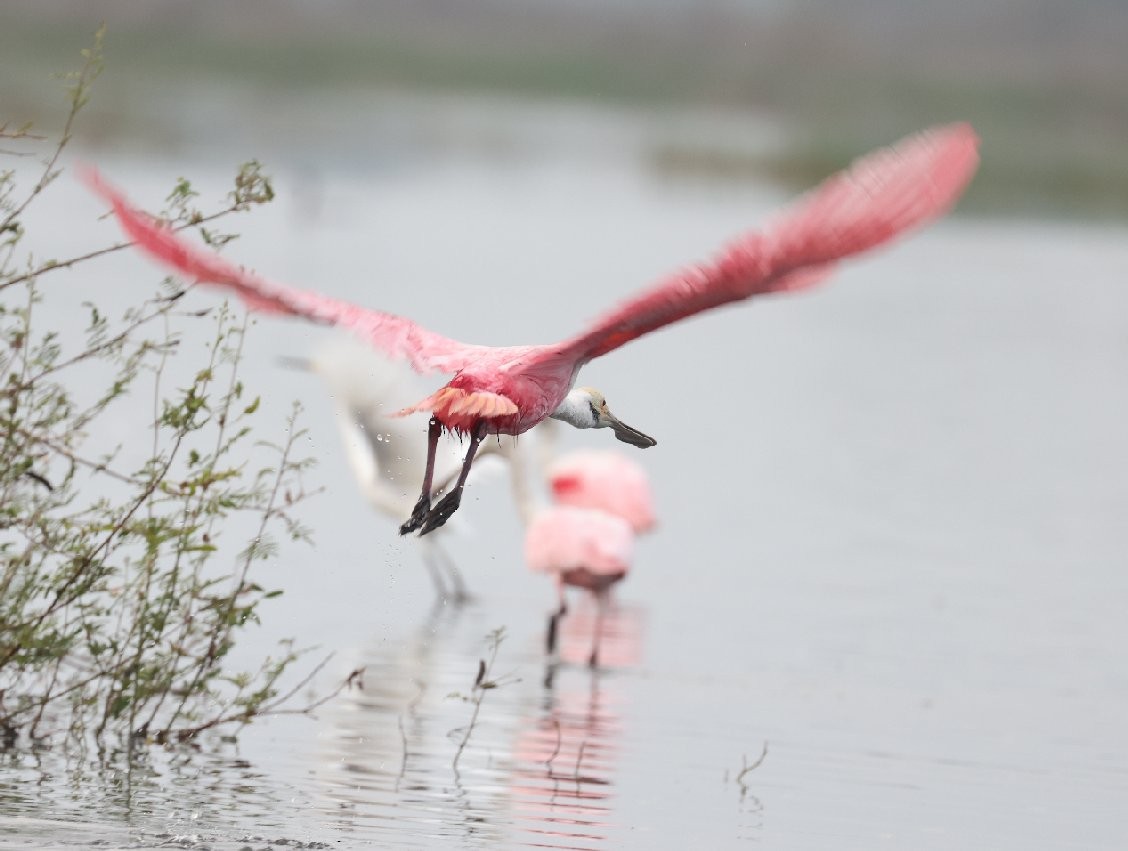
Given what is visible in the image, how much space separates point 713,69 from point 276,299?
110728 millimetres

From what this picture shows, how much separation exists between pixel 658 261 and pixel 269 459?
22915mm

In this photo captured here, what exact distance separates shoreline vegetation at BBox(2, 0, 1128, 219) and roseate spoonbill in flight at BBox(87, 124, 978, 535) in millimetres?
38074

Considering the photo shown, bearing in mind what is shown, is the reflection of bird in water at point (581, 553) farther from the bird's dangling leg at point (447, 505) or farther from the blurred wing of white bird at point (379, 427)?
the bird's dangling leg at point (447, 505)

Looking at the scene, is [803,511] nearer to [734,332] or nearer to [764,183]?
[734,332]

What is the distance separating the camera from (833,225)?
25.1ft

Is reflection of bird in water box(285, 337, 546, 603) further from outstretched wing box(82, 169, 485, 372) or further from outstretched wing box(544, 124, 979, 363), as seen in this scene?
outstretched wing box(544, 124, 979, 363)

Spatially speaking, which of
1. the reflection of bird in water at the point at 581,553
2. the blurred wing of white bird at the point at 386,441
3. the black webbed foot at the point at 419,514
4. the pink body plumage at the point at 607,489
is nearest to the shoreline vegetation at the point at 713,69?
the pink body plumage at the point at 607,489

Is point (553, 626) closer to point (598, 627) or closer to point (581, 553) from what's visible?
point (598, 627)

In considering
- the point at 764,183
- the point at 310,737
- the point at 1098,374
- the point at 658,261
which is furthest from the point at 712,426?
the point at 764,183

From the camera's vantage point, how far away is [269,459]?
16094 mm

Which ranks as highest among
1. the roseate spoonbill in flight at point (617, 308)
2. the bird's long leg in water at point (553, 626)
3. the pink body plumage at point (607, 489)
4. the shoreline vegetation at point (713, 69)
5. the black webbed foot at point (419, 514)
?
the shoreline vegetation at point (713, 69)

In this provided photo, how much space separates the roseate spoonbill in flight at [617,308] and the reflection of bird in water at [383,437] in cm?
404

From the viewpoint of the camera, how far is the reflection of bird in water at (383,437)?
13.8 meters

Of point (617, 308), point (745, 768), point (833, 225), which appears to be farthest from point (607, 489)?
point (833, 225)
